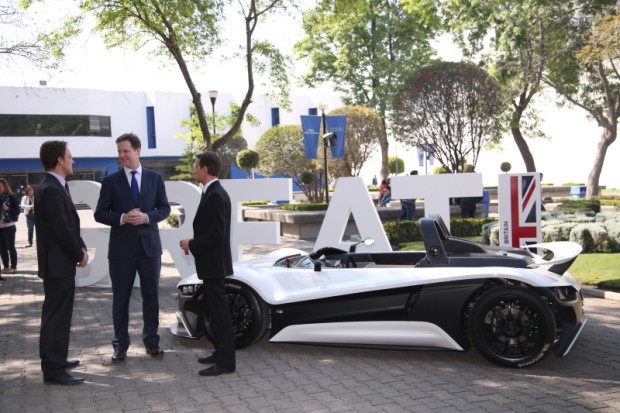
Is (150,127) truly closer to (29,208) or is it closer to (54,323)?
Answer: (29,208)

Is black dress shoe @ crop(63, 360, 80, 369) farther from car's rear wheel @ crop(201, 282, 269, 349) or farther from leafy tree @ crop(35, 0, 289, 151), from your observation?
leafy tree @ crop(35, 0, 289, 151)

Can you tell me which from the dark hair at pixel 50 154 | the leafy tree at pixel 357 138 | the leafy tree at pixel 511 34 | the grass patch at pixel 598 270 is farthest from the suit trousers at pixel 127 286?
the leafy tree at pixel 357 138

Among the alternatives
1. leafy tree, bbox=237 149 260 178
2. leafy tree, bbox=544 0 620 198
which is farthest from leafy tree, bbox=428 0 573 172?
leafy tree, bbox=237 149 260 178

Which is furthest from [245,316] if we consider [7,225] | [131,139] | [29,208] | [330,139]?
[330,139]

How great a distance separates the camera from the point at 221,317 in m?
5.21

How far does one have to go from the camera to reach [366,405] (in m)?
4.54

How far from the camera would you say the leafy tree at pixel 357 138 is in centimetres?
2727

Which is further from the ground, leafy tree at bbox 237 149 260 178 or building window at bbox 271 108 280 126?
building window at bbox 271 108 280 126

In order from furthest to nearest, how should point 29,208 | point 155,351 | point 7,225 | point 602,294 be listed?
1. point 29,208
2. point 7,225
3. point 602,294
4. point 155,351

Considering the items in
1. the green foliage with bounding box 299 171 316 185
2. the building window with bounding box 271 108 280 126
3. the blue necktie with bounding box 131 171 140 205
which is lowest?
the blue necktie with bounding box 131 171 140 205

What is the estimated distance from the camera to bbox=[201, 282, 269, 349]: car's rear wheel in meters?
5.97

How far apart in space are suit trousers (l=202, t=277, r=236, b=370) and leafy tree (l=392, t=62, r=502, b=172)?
14.6m

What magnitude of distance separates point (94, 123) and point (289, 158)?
2933cm

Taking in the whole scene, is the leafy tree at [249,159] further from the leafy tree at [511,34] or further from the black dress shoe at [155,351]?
the black dress shoe at [155,351]
